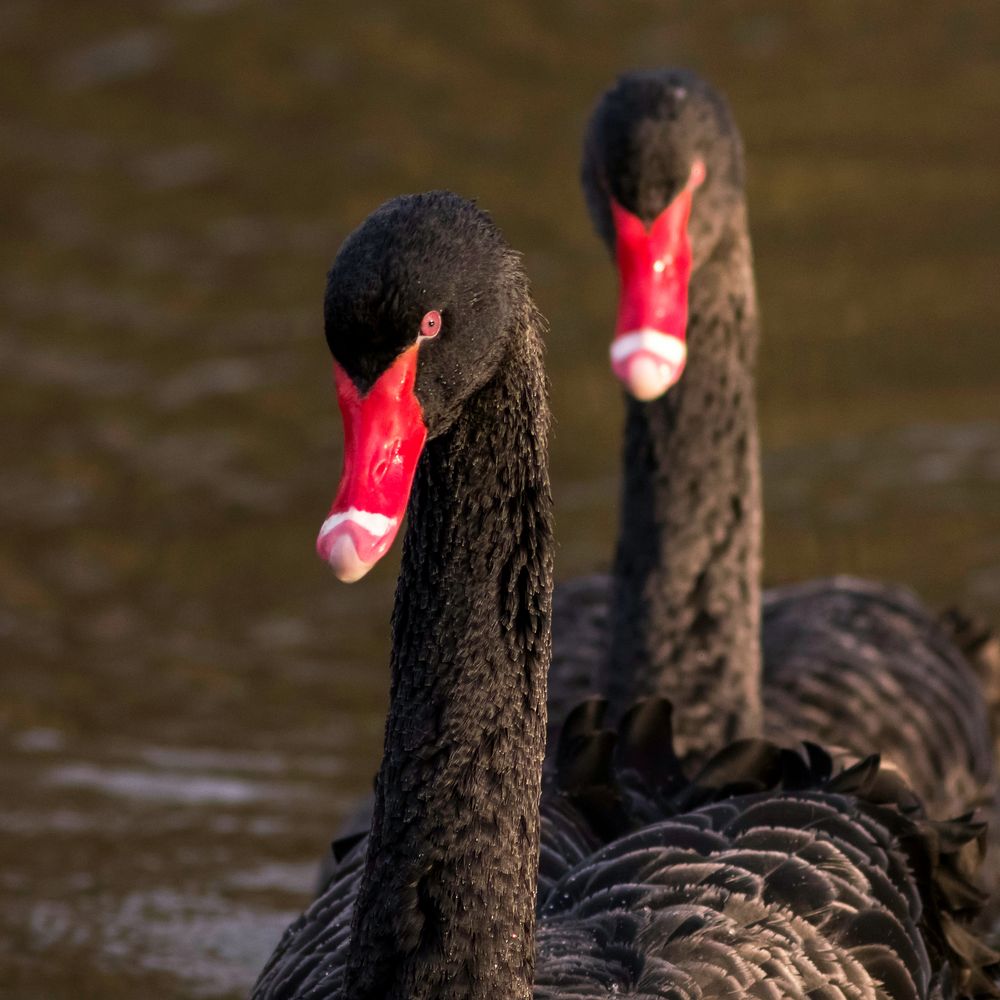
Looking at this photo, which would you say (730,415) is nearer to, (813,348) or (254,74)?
(813,348)

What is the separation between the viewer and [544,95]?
11.0 meters

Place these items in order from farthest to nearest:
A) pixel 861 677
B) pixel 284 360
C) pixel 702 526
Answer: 1. pixel 284 360
2. pixel 861 677
3. pixel 702 526

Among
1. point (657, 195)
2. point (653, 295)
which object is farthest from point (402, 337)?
point (657, 195)

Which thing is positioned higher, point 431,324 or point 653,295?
point 653,295

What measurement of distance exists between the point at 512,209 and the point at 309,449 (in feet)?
6.78

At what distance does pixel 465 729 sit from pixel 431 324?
64 centimetres

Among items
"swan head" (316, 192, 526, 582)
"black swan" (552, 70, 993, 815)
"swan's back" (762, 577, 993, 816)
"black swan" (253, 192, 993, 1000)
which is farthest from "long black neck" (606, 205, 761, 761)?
"swan head" (316, 192, 526, 582)

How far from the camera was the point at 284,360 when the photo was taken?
29.6ft

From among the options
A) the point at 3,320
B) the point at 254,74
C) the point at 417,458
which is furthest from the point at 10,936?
the point at 254,74

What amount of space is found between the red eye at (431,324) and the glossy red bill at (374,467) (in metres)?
0.03

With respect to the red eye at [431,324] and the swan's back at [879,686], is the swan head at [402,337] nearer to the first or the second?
the red eye at [431,324]

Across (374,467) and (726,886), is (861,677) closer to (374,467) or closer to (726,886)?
(726,886)

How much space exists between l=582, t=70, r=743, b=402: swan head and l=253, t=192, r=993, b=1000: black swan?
113 cm

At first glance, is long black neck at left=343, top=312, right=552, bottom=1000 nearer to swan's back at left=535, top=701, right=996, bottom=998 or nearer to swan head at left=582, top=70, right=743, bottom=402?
swan's back at left=535, top=701, right=996, bottom=998
